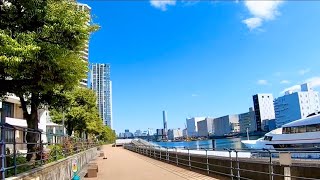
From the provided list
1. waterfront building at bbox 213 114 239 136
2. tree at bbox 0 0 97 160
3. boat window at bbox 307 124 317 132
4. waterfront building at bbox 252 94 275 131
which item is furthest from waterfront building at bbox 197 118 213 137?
tree at bbox 0 0 97 160

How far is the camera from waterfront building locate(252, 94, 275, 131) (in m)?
148

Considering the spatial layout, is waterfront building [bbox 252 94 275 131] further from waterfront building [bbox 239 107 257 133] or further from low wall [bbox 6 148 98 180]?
low wall [bbox 6 148 98 180]

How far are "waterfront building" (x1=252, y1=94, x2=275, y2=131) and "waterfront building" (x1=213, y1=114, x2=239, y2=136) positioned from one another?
22.2m

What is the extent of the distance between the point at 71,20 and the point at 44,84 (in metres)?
2.61

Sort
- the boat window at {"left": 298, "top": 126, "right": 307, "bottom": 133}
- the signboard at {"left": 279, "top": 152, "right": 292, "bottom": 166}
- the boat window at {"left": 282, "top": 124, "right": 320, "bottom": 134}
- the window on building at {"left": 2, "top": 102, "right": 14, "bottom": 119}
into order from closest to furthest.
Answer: the signboard at {"left": 279, "top": 152, "right": 292, "bottom": 166}
the boat window at {"left": 282, "top": 124, "right": 320, "bottom": 134}
the boat window at {"left": 298, "top": 126, "right": 307, "bottom": 133}
the window on building at {"left": 2, "top": 102, "right": 14, "bottom": 119}

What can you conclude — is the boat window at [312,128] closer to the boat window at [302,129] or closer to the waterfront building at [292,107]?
the boat window at [302,129]

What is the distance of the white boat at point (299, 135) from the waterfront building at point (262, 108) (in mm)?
109769

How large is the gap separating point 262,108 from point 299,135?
11805 centimetres

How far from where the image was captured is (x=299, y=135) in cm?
3488

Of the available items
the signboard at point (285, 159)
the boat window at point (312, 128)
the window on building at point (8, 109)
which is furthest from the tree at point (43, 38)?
the window on building at point (8, 109)

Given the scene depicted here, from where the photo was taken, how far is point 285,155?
38.2 feet

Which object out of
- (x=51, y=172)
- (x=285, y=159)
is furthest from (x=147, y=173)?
(x=285, y=159)

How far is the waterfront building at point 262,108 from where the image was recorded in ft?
487

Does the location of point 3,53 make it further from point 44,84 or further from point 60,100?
point 60,100
